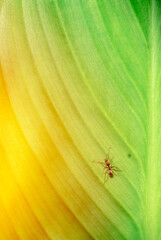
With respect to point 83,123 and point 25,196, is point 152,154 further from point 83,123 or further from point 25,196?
point 25,196

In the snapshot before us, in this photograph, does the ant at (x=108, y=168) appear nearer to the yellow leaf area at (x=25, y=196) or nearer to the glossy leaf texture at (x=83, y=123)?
the glossy leaf texture at (x=83, y=123)

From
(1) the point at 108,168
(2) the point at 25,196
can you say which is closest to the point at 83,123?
(1) the point at 108,168

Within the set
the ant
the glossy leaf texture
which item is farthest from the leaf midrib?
the ant

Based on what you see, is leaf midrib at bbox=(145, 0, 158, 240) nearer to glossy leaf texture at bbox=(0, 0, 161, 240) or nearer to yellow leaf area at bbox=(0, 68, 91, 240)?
glossy leaf texture at bbox=(0, 0, 161, 240)

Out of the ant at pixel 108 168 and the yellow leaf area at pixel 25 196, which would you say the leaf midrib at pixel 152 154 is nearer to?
the ant at pixel 108 168

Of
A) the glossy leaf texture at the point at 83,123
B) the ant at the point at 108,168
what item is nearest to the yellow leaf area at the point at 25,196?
the glossy leaf texture at the point at 83,123

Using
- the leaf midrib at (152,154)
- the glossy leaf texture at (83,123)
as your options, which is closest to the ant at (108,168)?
the glossy leaf texture at (83,123)

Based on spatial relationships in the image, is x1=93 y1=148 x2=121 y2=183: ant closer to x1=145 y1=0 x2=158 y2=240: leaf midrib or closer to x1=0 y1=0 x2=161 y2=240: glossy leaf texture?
x1=0 y1=0 x2=161 y2=240: glossy leaf texture

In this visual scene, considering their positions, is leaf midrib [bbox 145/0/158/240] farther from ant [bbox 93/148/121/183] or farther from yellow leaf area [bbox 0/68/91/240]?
yellow leaf area [bbox 0/68/91/240]

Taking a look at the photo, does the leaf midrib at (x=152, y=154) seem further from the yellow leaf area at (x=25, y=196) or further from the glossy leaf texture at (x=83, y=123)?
the yellow leaf area at (x=25, y=196)
